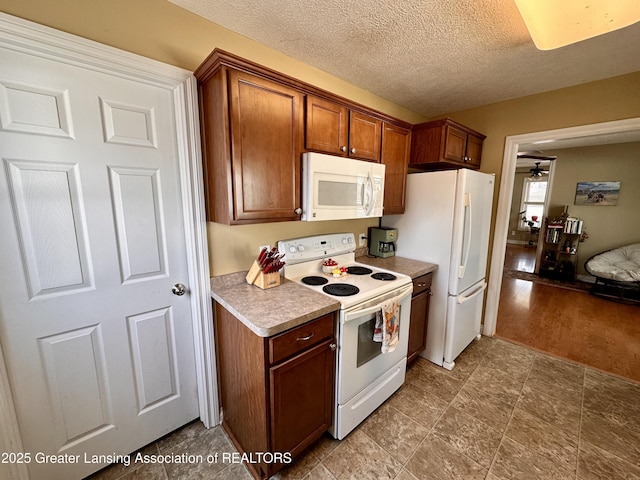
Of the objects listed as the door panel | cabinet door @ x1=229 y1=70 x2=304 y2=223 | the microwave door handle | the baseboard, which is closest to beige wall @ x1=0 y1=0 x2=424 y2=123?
cabinet door @ x1=229 y1=70 x2=304 y2=223

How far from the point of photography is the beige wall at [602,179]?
443 cm

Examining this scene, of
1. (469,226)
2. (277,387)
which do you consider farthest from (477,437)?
(469,226)

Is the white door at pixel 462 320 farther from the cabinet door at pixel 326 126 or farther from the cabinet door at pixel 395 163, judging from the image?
the cabinet door at pixel 326 126

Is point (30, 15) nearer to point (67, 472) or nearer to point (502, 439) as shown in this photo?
point (67, 472)

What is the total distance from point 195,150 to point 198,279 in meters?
0.75

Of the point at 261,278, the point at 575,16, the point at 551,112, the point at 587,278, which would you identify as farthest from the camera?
the point at 587,278

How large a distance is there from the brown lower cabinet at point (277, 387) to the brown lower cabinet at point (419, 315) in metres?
0.97

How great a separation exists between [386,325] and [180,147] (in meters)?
1.63

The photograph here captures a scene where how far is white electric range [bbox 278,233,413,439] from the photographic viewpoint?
1.55 m

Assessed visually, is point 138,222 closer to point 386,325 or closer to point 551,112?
point 386,325

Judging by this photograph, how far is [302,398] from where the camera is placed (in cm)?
140

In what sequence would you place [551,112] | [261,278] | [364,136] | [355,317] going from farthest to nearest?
1. [551,112]
2. [364,136]
3. [261,278]
4. [355,317]

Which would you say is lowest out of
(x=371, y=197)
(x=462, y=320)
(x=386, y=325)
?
(x=462, y=320)

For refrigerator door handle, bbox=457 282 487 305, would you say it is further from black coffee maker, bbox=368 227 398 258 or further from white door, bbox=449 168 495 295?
black coffee maker, bbox=368 227 398 258
